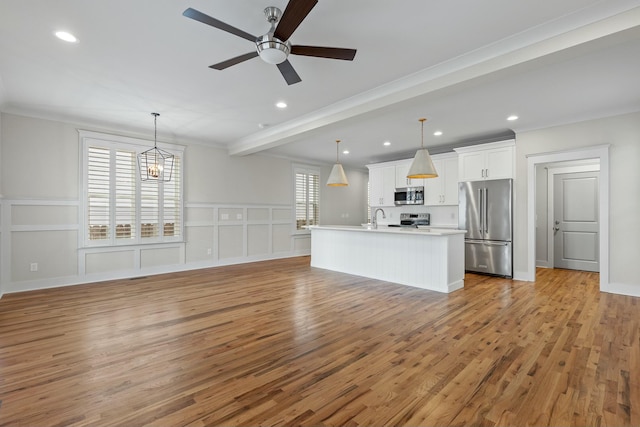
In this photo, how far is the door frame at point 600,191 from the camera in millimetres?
4578

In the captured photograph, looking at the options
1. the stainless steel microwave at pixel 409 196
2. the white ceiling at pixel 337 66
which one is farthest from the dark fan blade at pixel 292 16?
the stainless steel microwave at pixel 409 196

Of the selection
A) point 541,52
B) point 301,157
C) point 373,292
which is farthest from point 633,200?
point 301,157

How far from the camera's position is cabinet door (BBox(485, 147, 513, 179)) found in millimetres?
5566

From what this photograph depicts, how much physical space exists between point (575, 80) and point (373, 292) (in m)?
3.64

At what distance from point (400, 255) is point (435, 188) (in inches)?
104

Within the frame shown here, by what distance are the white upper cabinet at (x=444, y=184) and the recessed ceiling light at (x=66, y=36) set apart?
6.29m

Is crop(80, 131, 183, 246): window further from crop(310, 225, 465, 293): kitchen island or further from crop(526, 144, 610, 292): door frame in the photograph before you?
crop(526, 144, 610, 292): door frame

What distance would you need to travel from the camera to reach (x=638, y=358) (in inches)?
97.0

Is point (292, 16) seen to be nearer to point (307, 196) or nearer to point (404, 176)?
point (404, 176)

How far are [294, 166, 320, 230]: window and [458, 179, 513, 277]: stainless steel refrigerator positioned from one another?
4.05 m

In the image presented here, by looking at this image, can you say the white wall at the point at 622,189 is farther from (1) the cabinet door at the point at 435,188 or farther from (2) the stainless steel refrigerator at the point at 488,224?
(1) the cabinet door at the point at 435,188

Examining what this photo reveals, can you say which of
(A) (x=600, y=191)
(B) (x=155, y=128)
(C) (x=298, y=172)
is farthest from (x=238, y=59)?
(C) (x=298, y=172)

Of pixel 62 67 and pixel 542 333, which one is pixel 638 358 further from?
pixel 62 67

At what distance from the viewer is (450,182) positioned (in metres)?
6.73
